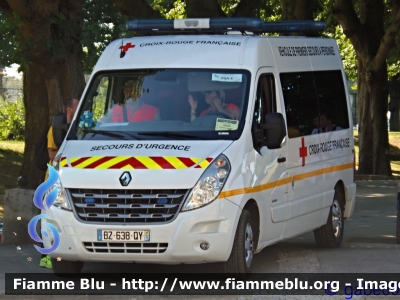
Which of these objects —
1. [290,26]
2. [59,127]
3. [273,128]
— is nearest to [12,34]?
[290,26]

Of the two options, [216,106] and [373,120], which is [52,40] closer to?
[216,106]

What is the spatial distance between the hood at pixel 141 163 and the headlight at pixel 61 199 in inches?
2.3

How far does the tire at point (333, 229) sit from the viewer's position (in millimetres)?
11812

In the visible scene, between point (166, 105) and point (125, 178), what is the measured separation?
1.28 m

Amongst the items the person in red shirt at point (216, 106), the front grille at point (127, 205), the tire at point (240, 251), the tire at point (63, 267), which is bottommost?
the tire at point (63, 267)

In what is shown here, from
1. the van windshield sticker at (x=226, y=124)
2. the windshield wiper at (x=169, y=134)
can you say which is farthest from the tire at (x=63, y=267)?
the van windshield sticker at (x=226, y=124)

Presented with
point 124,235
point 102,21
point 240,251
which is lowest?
point 240,251

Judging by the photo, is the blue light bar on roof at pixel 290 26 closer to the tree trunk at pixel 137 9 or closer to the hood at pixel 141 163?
the hood at pixel 141 163

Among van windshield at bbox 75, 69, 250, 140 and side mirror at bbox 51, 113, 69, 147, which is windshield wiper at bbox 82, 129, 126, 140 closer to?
van windshield at bbox 75, 69, 250, 140

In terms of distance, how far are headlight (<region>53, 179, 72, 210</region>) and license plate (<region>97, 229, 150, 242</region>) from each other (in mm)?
419

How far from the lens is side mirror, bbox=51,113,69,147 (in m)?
9.82

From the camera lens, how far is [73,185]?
8773mm

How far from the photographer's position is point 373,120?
93.8ft

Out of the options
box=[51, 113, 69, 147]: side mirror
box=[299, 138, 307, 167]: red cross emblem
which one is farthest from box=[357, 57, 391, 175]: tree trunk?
box=[51, 113, 69, 147]: side mirror
